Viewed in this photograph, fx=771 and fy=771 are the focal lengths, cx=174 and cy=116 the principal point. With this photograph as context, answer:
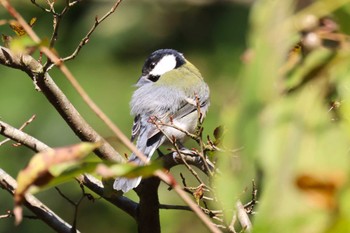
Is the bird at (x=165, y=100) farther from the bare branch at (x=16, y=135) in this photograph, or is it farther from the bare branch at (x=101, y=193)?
the bare branch at (x=16, y=135)

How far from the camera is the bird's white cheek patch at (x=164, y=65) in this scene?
324cm

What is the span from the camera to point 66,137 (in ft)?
14.0

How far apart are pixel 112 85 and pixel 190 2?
741 mm

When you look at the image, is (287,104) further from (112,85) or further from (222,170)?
(112,85)

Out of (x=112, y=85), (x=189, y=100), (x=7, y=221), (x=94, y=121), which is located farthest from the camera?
(x=112, y=85)

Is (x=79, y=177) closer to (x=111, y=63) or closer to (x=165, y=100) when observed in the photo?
(x=165, y=100)

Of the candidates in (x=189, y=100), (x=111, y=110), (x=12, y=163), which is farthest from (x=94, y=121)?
(x=189, y=100)

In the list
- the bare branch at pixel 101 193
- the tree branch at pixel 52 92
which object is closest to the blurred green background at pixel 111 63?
the bare branch at pixel 101 193

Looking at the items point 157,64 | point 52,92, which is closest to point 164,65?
point 157,64

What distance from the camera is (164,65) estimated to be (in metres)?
3.29

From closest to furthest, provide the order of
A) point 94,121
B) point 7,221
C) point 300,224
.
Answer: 1. point 300,224
2. point 7,221
3. point 94,121

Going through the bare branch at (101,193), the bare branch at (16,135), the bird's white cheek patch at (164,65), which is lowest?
the bare branch at (101,193)

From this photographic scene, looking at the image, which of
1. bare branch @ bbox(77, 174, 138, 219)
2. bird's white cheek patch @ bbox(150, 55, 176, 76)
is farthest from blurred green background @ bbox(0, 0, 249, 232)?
bare branch @ bbox(77, 174, 138, 219)

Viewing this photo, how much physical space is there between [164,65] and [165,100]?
32cm
